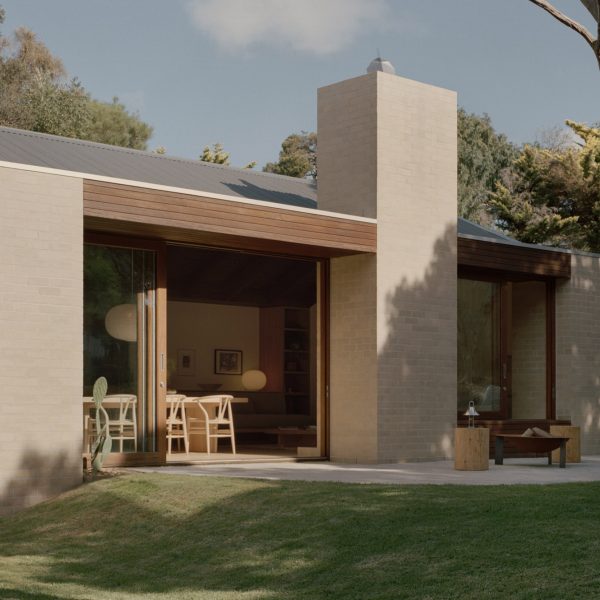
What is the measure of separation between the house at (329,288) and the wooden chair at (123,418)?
6cm

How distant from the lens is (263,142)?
154 ft

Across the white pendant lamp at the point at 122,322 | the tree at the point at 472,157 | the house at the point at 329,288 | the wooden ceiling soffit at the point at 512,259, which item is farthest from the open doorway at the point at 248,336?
the tree at the point at 472,157

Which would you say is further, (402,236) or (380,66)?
(380,66)

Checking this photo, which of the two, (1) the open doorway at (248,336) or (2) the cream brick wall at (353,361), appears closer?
(2) the cream brick wall at (353,361)

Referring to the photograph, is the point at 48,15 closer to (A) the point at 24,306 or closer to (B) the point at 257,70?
(B) the point at 257,70

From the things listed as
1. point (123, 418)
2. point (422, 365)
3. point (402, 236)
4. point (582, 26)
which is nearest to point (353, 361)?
point (422, 365)

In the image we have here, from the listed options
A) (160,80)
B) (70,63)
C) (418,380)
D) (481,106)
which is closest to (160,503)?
(418,380)

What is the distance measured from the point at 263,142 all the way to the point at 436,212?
33.5 metres

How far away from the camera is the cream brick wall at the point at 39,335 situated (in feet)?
34.4

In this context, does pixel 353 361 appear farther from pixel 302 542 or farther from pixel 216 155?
pixel 216 155

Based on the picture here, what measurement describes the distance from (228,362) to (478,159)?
19770 mm

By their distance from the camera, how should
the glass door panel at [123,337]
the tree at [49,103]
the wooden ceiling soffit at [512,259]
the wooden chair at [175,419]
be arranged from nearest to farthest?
1. the glass door panel at [123,337]
2. the wooden chair at [175,419]
3. the wooden ceiling soffit at [512,259]
4. the tree at [49,103]

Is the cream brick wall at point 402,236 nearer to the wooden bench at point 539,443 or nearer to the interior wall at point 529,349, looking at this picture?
the wooden bench at point 539,443

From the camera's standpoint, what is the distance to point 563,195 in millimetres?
24141
